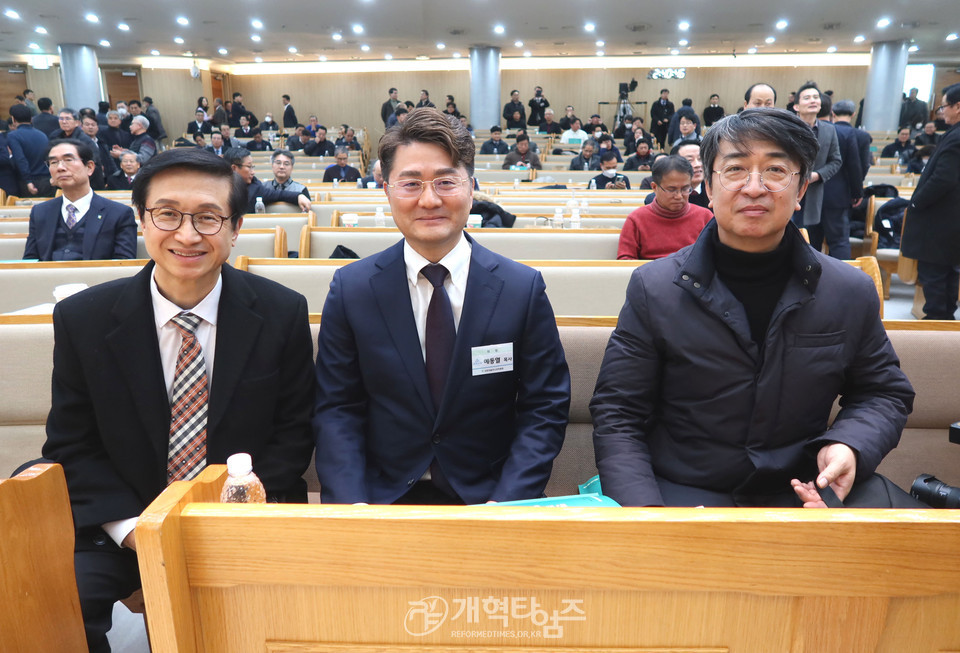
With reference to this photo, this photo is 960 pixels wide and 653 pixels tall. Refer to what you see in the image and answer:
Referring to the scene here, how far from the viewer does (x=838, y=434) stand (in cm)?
125

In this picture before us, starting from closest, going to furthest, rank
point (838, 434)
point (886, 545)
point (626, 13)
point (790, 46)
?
point (886, 545), point (838, 434), point (626, 13), point (790, 46)

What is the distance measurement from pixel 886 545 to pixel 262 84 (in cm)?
2130

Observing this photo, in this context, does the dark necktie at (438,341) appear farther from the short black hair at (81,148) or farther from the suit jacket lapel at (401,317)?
the short black hair at (81,148)

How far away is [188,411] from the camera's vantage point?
1.32 meters

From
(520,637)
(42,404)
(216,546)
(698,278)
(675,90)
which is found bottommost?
(42,404)

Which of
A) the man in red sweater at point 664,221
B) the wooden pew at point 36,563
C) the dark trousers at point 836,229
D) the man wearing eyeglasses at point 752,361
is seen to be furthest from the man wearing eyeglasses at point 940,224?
the wooden pew at point 36,563

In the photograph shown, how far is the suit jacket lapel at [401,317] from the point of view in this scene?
138 centimetres

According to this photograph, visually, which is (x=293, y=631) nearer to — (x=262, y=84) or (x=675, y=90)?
(x=675, y=90)

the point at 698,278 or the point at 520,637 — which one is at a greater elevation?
the point at 698,278

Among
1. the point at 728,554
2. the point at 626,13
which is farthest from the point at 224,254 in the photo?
the point at 626,13

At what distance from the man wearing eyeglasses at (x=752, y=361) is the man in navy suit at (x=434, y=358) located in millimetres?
188

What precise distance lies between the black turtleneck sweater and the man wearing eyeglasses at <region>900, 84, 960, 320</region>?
3.14 meters

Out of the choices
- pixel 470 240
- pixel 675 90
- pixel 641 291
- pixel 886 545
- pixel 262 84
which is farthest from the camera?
pixel 262 84

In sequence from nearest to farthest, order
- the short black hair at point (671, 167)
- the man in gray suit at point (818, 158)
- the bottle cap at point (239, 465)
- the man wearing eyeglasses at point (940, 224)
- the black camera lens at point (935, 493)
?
the bottle cap at point (239, 465)
the black camera lens at point (935, 493)
the short black hair at point (671, 167)
the man wearing eyeglasses at point (940, 224)
the man in gray suit at point (818, 158)
